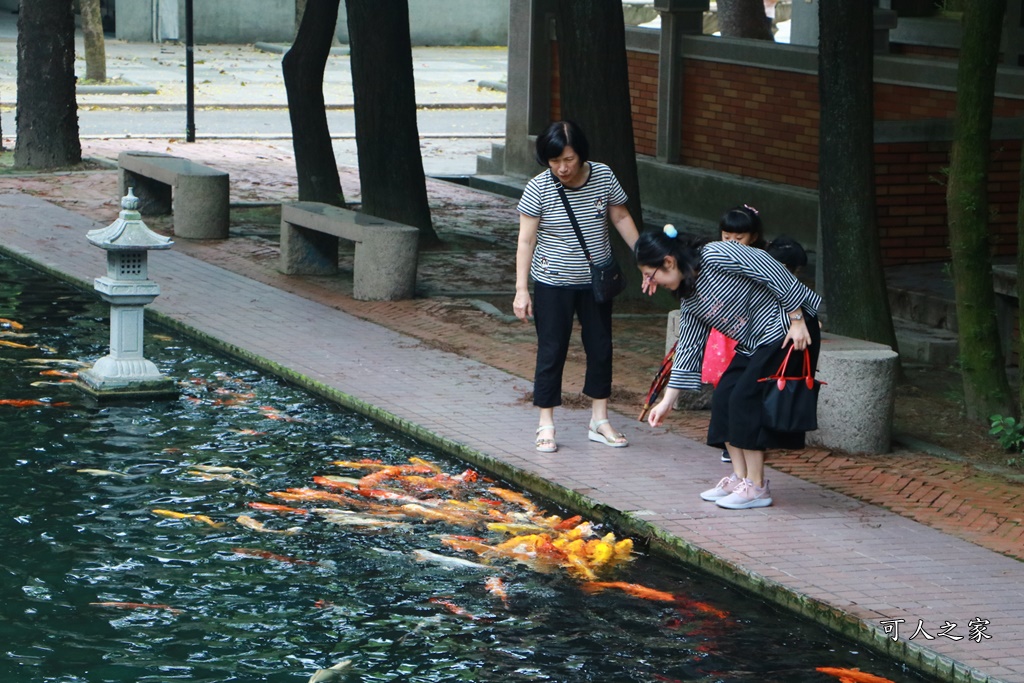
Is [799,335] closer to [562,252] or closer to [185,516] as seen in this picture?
[562,252]

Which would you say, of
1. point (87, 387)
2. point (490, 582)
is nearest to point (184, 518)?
point (490, 582)

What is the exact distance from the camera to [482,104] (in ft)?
108

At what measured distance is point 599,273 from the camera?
8.71 metres

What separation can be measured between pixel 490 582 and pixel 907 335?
19.3ft

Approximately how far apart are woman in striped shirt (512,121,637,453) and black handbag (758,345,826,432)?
1220 millimetres

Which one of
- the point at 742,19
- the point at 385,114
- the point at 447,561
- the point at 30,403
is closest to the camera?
the point at 447,561

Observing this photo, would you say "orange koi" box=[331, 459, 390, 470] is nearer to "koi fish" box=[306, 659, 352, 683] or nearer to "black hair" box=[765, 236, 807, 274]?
"black hair" box=[765, 236, 807, 274]

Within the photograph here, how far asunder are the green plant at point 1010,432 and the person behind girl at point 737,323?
1823 millimetres

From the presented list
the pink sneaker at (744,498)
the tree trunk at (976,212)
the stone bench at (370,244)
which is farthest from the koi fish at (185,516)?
the stone bench at (370,244)

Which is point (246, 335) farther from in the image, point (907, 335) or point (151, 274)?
point (907, 335)

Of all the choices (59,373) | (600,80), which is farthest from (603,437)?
(600,80)

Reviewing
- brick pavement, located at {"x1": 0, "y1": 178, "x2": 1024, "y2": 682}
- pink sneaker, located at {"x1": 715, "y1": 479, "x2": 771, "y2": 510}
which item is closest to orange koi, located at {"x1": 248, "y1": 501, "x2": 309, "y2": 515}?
brick pavement, located at {"x1": 0, "y1": 178, "x2": 1024, "y2": 682}

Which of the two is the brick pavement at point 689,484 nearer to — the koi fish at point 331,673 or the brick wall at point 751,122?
the koi fish at point 331,673

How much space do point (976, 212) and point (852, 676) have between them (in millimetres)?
4259
